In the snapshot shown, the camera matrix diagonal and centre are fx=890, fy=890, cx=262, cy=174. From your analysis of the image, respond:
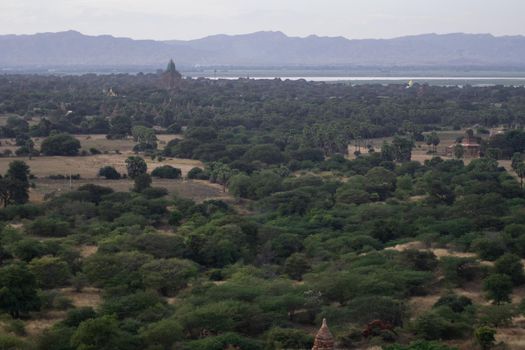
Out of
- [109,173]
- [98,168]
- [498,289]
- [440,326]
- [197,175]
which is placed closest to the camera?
[440,326]

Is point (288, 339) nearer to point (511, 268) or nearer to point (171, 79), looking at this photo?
point (511, 268)

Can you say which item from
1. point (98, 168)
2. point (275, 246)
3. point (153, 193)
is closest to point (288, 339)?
point (275, 246)

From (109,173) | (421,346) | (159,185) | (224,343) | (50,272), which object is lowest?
(159,185)

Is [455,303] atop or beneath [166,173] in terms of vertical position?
atop

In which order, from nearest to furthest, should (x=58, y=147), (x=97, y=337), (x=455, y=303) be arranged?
(x=97, y=337) < (x=455, y=303) < (x=58, y=147)

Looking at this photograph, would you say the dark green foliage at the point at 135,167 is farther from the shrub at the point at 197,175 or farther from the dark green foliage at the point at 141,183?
the dark green foliage at the point at 141,183

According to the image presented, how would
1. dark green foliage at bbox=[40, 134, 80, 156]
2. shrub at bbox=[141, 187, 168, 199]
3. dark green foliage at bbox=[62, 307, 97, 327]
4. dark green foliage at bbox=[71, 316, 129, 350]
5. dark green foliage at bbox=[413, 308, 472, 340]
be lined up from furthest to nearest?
dark green foliage at bbox=[40, 134, 80, 156] < shrub at bbox=[141, 187, 168, 199] < dark green foliage at bbox=[413, 308, 472, 340] < dark green foliage at bbox=[62, 307, 97, 327] < dark green foliage at bbox=[71, 316, 129, 350]

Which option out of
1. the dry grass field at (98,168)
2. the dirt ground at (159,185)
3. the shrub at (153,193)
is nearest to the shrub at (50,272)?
the shrub at (153,193)

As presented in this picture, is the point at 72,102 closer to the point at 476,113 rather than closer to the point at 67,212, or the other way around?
the point at 476,113

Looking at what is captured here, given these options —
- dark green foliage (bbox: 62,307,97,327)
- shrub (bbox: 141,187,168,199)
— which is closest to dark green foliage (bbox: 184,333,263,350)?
dark green foliage (bbox: 62,307,97,327)

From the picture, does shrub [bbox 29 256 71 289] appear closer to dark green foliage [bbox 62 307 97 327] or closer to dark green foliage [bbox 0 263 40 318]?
dark green foliage [bbox 0 263 40 318]
